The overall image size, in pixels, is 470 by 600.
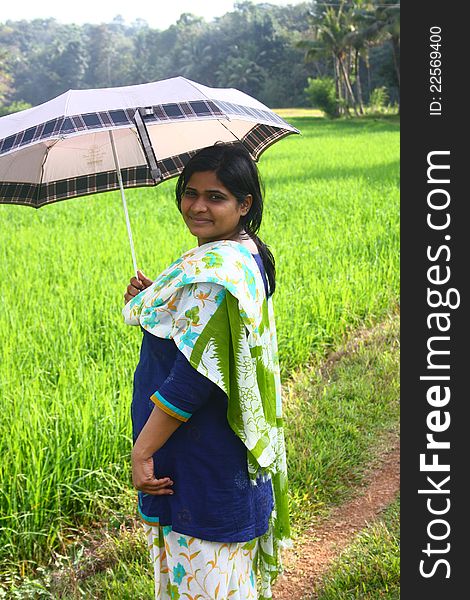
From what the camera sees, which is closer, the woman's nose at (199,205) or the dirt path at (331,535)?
the woman's nose at (199,205)

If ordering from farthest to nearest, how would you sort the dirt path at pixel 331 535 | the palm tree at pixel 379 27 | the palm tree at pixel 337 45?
the palm tree at pixel 337 45 < the palm tree at pixel 379 27 < the dirt path at pixel 331 535

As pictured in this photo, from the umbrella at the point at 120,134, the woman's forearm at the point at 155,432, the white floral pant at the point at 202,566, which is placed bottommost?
the white floral pant at the point at 202,566

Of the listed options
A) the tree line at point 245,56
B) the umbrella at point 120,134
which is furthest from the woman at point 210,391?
the tree line at point 245,56

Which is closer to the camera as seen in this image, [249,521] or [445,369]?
[249,521]

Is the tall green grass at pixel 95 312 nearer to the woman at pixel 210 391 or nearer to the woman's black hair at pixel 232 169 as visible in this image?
the woman at pixel 210 391

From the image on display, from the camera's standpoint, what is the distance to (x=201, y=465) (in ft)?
4.94

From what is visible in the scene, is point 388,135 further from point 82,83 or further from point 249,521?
point 82,83

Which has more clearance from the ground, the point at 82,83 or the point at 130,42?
the point at 130,42

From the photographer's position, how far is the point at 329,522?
268cm

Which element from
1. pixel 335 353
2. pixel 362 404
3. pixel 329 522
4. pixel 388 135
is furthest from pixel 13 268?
pixel 388 135

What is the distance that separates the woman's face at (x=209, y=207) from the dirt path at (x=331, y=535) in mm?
1330

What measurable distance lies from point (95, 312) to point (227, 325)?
2.98 metres

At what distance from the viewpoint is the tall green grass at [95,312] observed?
261cm

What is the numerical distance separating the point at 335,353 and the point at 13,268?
2.57 meters
